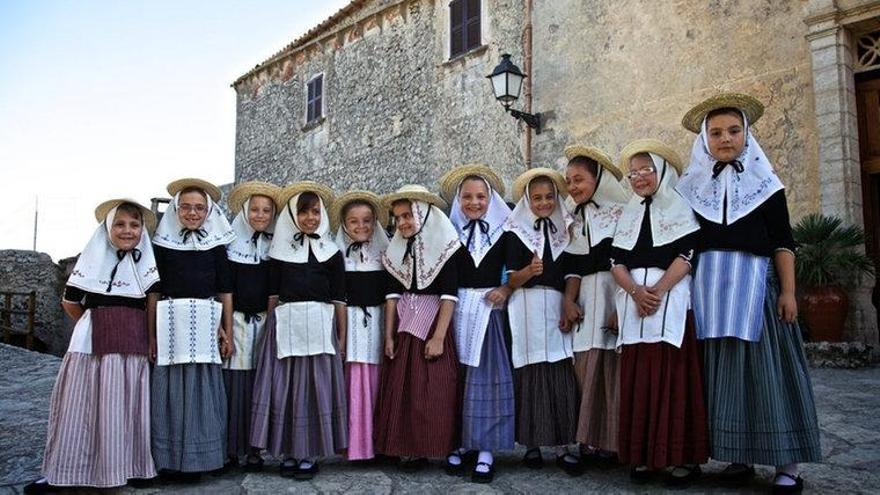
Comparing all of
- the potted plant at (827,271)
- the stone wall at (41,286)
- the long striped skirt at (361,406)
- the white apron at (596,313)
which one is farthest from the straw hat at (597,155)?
the stone wall at (41,286)

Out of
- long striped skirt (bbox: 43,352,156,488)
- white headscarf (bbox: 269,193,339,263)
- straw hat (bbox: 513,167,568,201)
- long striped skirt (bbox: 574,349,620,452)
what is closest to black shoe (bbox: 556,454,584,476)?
long striped skirt (bbox: 574,349,620,452)

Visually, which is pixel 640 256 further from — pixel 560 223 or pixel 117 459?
pixel 117 459

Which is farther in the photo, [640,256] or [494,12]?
[494,12]

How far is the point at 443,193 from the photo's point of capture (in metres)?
4.40

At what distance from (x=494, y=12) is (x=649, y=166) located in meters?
9.38

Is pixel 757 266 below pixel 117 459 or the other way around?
the other way around

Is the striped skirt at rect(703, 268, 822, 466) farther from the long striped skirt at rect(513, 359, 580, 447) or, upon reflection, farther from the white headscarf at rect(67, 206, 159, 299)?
the white headscarf at rect(67, 206, 159, 299)

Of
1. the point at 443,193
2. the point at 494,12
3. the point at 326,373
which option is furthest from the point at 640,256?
the point at 494,12

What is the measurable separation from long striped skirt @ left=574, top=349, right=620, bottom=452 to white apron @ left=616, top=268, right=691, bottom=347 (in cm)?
22

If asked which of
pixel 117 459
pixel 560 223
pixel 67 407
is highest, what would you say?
pixel 560 223

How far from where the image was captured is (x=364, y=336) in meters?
4.21

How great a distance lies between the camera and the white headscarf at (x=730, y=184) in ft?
10.8

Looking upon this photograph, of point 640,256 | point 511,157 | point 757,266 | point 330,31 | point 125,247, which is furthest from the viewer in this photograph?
point 330,31

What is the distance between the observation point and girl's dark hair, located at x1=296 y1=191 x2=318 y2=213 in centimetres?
416
